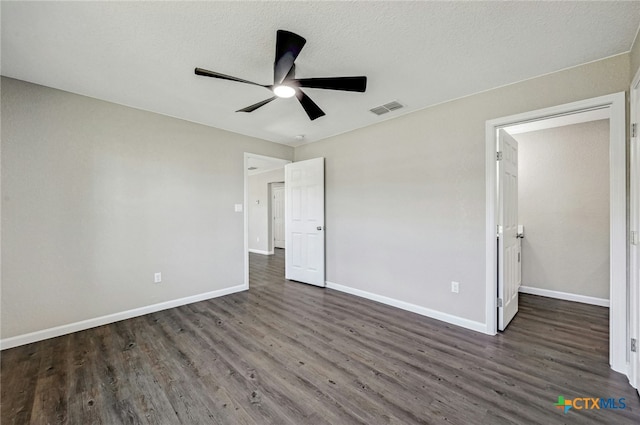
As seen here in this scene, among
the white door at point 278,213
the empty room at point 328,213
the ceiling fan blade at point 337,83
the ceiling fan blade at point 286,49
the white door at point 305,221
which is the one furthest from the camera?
the white door at point 278,213

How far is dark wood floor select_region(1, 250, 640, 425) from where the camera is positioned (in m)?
1.61

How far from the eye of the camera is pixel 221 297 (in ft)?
12.4

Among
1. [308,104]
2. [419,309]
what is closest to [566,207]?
[419,309]

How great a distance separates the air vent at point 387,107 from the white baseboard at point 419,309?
2476mm

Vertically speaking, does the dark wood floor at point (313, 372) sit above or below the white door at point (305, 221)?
below

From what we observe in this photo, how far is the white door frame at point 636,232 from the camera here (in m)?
1.78

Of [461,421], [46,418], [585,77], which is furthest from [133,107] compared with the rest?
[585,77]

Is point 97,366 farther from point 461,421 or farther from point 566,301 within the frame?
point 566,301

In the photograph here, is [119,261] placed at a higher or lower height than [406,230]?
lower

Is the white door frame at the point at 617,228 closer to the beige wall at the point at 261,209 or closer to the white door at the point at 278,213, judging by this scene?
the beige wall at the point at 261,209

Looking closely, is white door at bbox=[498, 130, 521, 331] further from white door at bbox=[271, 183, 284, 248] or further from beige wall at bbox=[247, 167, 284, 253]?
white door at bbox=[271, 183, 284, 248]

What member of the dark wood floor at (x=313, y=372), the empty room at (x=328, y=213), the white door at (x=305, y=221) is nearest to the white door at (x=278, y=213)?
the white door at (x=305, y=221)

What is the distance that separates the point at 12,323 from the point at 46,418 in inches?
58.0

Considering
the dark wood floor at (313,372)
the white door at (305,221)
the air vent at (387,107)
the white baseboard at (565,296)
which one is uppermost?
the air vent at (387,107)
